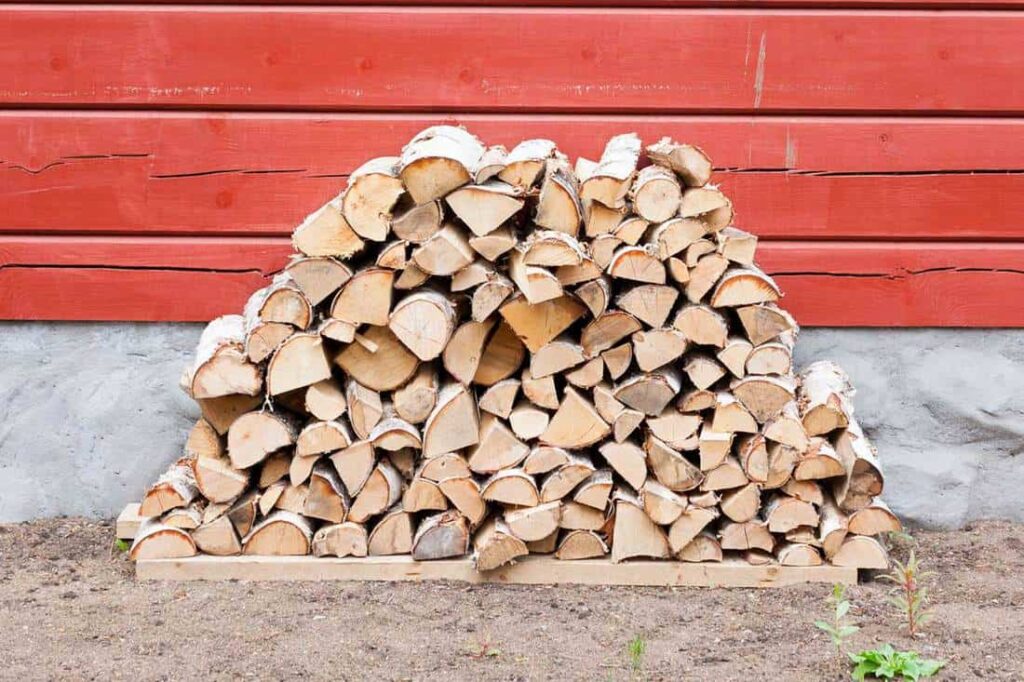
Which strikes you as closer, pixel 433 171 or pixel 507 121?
pixel 433 171

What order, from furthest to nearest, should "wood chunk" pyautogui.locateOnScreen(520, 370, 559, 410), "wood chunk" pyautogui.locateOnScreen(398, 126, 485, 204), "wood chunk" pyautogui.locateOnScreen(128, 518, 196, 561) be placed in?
1. "wood chunk" pyautogui.locateOnScreen(128, 518, 196, 561)
2. "wood chunk" pyautogui.locateOnScreen(520, 370, 559, 410)
3. "wood chunk" pyautogui.locateOnScreen(398, 126, 485, 204)

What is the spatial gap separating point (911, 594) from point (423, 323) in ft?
5.30

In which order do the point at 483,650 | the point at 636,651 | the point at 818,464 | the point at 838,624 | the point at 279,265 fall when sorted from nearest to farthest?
the point at 636,651
the point at 483,650
the point at 838,624
the point at 818,464
the point at 279,265

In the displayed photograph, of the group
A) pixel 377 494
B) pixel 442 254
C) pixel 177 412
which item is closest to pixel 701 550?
pixel 377 494

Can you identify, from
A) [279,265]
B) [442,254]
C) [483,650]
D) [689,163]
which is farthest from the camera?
[279,265]

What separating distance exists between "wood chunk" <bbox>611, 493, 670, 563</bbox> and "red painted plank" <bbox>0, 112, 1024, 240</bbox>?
3.83 ft

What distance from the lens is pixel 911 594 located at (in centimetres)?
358

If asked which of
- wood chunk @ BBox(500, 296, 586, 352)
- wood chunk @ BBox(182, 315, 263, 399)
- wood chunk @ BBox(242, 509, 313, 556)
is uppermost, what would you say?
wood chunk @ BBox(500, 296, 586, 352)

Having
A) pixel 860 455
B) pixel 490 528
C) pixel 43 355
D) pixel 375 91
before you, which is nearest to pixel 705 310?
pixel 860 455

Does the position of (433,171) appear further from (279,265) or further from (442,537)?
(442,537)

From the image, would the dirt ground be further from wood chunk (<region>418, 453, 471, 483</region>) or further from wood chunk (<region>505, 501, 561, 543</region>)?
wood chunk (<region>418, 453, 471, 483</region>)

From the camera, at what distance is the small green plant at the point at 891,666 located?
329 cm

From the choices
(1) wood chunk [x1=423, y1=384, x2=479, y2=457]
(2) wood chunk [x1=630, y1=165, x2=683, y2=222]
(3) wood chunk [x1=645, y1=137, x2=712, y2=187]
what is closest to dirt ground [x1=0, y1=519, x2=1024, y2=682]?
(1) wood chunk [x1=423, y1=384, x2=479, y2=457]

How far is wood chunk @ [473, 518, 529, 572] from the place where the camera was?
3904 mm
